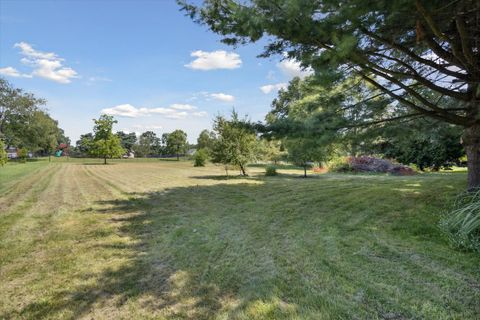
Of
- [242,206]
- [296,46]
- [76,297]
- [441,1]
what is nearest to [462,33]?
[441,1]

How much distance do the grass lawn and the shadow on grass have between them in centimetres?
1

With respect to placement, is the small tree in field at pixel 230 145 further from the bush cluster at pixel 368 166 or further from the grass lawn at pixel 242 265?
the grass lawn at pixel 242 265

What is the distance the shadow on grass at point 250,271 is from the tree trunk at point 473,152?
1.72 metres

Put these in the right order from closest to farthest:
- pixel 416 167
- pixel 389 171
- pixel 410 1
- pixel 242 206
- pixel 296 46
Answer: pixel 410 1 < pixel 296 46 < pixel 242 206 < pixel 389 171 < pixel 416 167

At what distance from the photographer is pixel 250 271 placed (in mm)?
3295

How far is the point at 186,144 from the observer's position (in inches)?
2057

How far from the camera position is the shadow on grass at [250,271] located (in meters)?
2.56

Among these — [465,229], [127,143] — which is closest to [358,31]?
[465,229]

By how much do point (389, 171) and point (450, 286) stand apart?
15055mm

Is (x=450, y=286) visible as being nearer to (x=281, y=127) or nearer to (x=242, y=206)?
(x=281, y=127)

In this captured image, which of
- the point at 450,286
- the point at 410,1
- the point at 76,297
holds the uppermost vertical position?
the point at 410,1

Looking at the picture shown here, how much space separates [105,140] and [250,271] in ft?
127

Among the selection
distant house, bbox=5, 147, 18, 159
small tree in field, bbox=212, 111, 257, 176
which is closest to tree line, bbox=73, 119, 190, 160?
distant house, bbox=5, 147, 18, 159

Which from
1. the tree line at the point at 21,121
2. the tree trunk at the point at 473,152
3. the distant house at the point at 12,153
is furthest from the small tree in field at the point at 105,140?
the tree trunk at the point at 473,152
